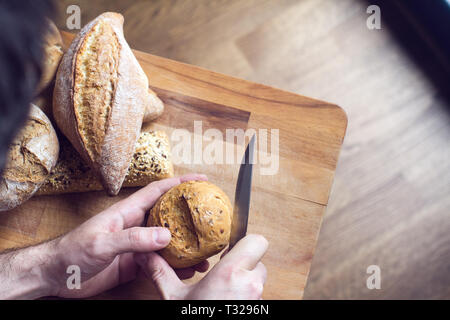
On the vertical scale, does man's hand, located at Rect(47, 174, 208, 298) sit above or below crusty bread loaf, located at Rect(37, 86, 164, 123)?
below

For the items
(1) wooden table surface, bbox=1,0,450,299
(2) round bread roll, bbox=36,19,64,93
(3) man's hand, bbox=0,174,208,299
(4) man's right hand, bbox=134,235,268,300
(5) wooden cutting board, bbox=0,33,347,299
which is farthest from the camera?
(1) wooden table surface, bbox=1,0,450,299

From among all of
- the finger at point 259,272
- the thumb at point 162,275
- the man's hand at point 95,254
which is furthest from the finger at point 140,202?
the finger at point 259,272

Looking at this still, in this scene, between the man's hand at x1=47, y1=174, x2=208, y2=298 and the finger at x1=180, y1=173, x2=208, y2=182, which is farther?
the finger at x1=180, y1=173, x2=208, y2=182

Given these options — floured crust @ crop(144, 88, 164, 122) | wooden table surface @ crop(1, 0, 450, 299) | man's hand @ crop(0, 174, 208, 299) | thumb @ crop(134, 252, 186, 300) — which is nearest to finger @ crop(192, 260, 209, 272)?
man's hand @ crop(0, 174, 208, 299)

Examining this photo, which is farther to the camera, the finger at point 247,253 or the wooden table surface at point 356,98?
the wooden table surface at point 356,98

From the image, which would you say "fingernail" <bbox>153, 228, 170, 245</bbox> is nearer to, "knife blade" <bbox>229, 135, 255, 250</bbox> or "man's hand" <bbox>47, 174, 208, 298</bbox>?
"man's hand" <bbox>47, 174, 208, 298</bbox>

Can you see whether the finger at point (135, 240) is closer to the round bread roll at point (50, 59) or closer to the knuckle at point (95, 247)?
the knuckle at point (95, 247)
